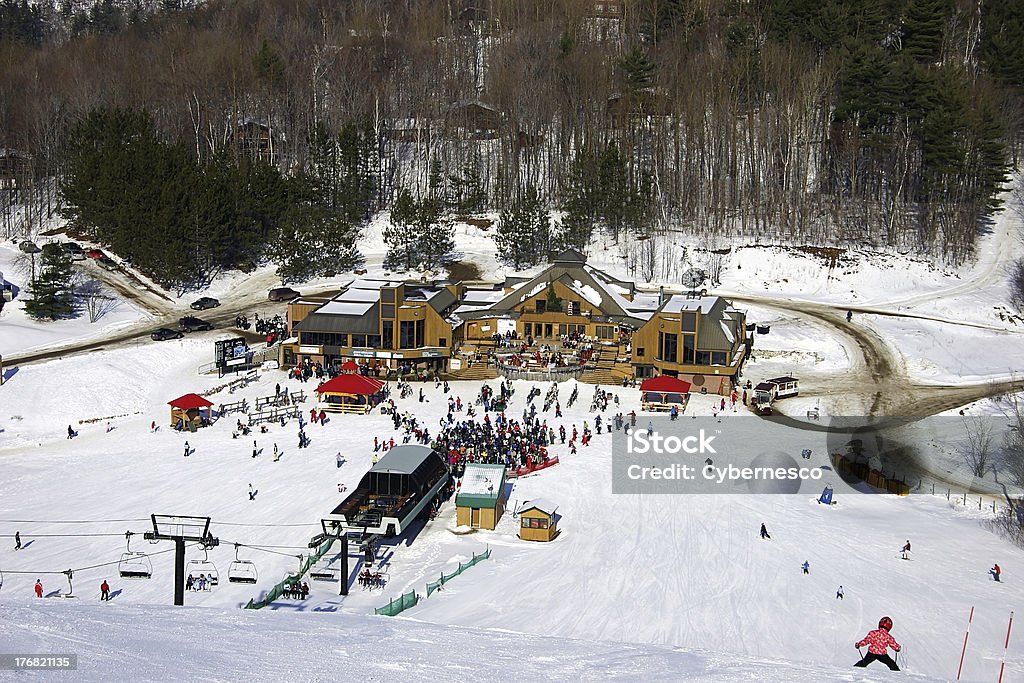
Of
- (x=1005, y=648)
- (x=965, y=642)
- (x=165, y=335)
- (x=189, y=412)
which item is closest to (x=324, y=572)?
(x=965, y=642)

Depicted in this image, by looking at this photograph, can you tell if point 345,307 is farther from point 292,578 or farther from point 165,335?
point 292,578

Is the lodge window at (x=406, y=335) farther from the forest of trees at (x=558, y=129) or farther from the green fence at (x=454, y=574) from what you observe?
the green fence at (x=454, y=574)

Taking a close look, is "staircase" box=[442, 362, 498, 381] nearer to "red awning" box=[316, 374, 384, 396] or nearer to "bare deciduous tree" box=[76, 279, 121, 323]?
"red awning" box=[316, 374, 384, 396]

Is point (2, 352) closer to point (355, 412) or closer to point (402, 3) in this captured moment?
point (355, 412)

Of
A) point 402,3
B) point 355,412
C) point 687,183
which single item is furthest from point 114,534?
point 402,3

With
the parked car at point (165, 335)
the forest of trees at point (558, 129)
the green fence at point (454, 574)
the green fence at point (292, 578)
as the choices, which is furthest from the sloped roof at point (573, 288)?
the green fence at point (292, 578)

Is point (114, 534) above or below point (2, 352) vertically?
below
